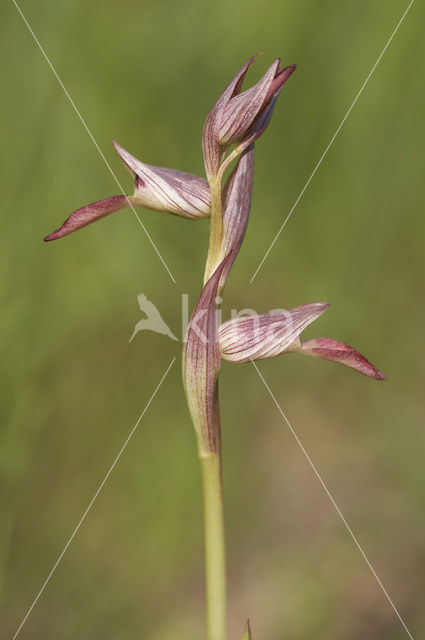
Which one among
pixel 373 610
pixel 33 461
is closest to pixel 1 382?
A: pixel 33 461

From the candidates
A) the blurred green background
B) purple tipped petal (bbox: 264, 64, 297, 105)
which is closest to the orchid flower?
purple tipped petal (bbox: 264, 64, 297, 105)

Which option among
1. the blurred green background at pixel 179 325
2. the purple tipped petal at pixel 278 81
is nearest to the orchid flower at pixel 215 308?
the purple tipped petal at pixel 278 81

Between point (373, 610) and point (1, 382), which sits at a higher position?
point (1, 382)

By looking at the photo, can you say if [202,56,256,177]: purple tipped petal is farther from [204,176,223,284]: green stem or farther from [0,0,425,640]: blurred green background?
[0,0,425,640]: blurred green background

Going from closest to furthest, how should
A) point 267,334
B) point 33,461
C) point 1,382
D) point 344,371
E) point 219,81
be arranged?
point 267,334
point 1,382
point 33,461
point 219,81
point 344,371

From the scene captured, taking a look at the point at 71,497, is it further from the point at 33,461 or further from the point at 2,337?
the point at 2,337
